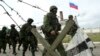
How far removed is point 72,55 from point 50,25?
2041 millimetres

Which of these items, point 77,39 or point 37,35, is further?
point 77,39

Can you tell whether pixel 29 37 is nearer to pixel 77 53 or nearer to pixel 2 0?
pixel 77 53

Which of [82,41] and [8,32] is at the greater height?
[82,41]

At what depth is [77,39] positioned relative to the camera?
768cm

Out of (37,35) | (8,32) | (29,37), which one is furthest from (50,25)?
(8,32)

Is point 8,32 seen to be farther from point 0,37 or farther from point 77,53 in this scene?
point 77,53

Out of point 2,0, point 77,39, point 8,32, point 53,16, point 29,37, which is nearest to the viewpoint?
point 2,0

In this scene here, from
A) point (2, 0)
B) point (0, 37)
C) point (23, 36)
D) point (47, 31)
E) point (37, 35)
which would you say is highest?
point (2, 0)

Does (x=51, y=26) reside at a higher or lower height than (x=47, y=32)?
higher

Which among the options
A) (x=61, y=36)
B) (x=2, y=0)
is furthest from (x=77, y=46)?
(x=2, y=0)

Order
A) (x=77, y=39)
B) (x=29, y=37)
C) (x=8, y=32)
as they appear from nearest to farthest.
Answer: (x=77, y=39) → (x=29, y=37) → (x=8, y=32)

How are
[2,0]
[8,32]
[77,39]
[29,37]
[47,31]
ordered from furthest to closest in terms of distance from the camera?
[8,32] → [29,37] → [47,31] → [77,39] → [2,0]

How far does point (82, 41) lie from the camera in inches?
306

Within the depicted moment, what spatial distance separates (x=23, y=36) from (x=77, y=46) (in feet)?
35.1
